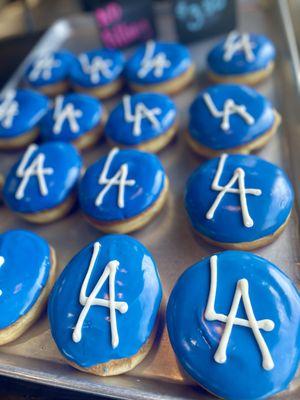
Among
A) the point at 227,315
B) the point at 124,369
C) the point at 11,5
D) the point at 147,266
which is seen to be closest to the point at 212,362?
the point at 227,315

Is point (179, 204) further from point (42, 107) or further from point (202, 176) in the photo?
point (42, 107)

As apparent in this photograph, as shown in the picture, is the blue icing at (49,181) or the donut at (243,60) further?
the donut at (243,60)

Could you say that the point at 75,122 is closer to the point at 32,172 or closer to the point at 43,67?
the point at 32,172

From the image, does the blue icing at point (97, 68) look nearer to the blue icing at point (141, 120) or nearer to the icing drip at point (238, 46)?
the blue icing at point (141, 120)

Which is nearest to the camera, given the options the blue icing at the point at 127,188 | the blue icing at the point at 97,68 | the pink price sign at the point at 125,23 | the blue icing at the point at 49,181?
the blue icing at the point at 127,188

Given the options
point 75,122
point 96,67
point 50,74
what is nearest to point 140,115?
point 75,122

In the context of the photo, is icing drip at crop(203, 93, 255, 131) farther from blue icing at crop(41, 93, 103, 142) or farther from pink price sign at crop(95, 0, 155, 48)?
pink price sign at crop(95, 0, 155, 48)

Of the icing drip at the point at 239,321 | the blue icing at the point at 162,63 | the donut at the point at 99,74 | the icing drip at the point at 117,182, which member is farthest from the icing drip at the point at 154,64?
the icing drip at the point at 239,321
